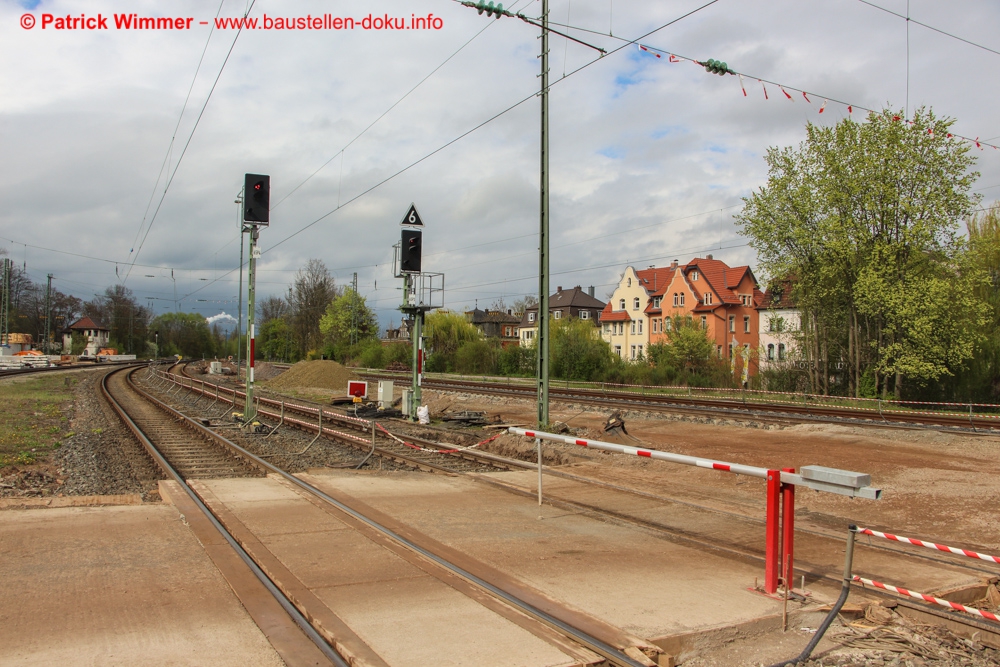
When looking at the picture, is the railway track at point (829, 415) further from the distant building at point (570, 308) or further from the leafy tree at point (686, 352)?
the distant building at point (570, 308)

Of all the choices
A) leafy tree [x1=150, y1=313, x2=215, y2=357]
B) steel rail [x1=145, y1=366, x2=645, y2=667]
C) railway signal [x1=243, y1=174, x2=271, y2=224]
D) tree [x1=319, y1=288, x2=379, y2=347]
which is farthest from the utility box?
leafy tree [x1=150, y1=313, x2=215, y2=357]

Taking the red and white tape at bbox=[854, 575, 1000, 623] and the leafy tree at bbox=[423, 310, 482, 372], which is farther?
the leafy tree at bbox=[423, 310, 482, 372]

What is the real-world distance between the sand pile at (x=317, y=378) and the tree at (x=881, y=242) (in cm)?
2513

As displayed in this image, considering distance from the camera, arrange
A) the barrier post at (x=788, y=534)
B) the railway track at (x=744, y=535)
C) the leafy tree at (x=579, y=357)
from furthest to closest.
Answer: the leafy tree at (x=579, y=357)
the railway track at (x=744, y=535)
the barrier post at (x=788, y=534)

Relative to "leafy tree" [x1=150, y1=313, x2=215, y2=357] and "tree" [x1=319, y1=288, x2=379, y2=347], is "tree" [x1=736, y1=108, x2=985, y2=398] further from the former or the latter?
"leafy tree" [x1=150, y1=313, x2=215, y2=357]

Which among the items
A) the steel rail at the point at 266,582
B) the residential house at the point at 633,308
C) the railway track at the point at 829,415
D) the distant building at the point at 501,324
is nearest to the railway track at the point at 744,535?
the steel rail at the point at 266,582

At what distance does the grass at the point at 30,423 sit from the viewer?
14.0m

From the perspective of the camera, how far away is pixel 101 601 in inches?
192

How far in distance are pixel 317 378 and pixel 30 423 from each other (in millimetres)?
23563

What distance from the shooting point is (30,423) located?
64.1 ft

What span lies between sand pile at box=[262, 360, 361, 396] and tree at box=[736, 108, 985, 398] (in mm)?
25127

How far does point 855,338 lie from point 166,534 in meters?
34.3

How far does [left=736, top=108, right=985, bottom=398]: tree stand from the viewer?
28281 millimetres

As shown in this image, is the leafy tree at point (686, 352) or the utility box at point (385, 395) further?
the leafy tree at point (686, 352)
